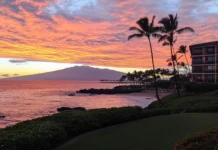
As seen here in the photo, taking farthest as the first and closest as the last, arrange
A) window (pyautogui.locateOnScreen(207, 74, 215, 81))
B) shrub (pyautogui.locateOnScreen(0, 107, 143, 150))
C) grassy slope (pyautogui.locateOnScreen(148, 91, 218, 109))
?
window (pyautogui.locateOnScreen(207, 74, 215, 81)) → grassy slope (pyautogui.locateOnScreen(148, 91, 218, 109)) → shrub (pyautogui.locateOnScreen(0, 107, 143, 150))

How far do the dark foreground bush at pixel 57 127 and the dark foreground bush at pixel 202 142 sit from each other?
459 cm

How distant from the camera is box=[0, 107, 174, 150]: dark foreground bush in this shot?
25.0 ft

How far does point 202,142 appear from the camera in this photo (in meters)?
6.80

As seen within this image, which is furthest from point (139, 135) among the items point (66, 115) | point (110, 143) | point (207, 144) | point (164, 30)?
point (164, 30)

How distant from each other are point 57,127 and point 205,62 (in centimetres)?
5589

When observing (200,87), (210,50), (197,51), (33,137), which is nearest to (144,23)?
(200,87)

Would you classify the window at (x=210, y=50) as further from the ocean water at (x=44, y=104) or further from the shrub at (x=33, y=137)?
the shrub at (x=33, y=137)

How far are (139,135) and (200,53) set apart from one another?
180 feet

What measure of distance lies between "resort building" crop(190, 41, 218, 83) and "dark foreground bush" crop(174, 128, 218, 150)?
52579 millimetres

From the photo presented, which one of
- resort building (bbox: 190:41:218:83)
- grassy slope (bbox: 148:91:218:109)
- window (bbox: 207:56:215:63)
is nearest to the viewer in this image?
grassy slope (bbox: 148:91:218:109)

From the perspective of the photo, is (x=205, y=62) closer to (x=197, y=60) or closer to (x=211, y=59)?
(x=211, y=59)

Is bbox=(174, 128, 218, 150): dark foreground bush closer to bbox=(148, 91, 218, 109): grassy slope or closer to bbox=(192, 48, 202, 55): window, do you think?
bbox=(148, 91, 218, 109): grassy slope

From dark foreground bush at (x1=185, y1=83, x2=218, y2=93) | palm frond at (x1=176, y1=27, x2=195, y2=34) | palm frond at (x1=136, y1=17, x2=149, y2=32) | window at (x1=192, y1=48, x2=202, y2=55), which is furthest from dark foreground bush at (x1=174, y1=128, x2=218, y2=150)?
window at (x1=192, y1=48, x2=202, y2=55)

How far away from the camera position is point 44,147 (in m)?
8.40
